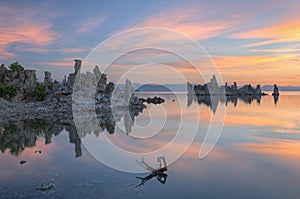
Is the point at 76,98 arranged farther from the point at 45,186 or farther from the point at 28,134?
the point at 45,186

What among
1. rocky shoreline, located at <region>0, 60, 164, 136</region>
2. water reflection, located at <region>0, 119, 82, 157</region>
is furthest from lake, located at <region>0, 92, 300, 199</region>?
rocky shoreline, located at <region>0, 60, 164, 136</region>

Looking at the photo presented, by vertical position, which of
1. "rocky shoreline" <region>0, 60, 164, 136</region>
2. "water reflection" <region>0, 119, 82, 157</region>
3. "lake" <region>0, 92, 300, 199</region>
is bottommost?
"lake" <region>0, 92, 300, 199</region>

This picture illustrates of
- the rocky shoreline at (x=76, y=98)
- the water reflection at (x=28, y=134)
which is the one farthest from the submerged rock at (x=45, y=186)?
the rocky shoreline at (x=76, y=98)

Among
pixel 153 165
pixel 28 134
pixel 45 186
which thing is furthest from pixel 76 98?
pixel 45 186

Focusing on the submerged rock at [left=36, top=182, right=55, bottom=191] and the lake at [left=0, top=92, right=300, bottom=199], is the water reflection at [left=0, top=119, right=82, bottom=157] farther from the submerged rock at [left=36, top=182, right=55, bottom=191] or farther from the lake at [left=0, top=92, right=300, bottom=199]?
the submerged rock at [left=36, top=182, right=55, bottom=191]

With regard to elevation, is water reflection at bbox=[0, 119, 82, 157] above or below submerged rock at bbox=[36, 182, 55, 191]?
above

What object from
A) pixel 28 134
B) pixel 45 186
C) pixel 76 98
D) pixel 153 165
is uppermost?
pixel 76 98

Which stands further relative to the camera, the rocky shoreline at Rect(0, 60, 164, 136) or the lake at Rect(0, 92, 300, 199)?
the rocky shoreline at Rect(0, 60, 164, 136)

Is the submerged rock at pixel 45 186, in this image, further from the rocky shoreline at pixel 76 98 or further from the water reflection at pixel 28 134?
the rocky shoreline at pixel 76 98

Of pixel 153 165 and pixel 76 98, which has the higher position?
pixel 76 98

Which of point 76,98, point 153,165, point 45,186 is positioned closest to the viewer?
point 45,186

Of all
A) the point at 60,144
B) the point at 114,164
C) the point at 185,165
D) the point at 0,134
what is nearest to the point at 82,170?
the point at 114,164

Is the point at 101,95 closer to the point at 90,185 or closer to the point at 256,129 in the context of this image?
the point at 256,129

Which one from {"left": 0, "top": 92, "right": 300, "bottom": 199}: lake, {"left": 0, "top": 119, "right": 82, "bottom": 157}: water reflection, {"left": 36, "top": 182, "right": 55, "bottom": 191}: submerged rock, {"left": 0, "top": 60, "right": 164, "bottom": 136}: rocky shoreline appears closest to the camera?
{"left": 36, "top": 182, "right": 55, "bottom": 191}: submerged rock
